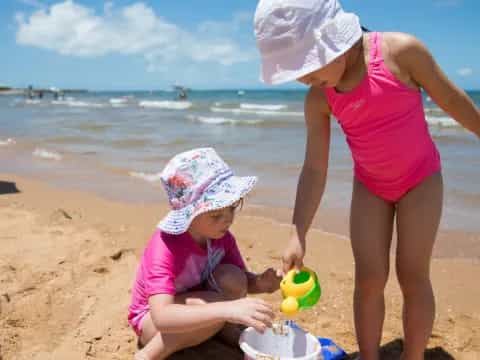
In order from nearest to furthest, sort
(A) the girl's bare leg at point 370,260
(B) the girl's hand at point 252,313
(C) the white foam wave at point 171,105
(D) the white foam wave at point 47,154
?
(B) the girl's hand at point 252,313, (A) the girl's bare leg at point 370,260, (D) the white foam wave at point 47,154, (C) the white foam wave at point 171,105

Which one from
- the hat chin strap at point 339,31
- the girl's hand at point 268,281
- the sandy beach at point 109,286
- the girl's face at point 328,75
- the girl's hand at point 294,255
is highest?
the hat chin strap at point 339,31

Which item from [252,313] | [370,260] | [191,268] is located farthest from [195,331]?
[370,260]

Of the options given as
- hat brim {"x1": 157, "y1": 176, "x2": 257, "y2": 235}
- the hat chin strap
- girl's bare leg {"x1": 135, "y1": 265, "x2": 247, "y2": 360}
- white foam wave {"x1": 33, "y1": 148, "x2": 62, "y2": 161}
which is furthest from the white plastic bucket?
white foam wave {"x1": 33, "y1": 148, "x2": 62, "y2": 161}

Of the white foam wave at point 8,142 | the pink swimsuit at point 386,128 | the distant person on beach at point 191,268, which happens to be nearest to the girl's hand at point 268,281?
the distant person on beach at point 191,268

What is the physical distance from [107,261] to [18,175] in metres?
3.52

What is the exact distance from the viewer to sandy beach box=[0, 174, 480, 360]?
2.47 meters

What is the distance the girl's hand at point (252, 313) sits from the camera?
178 centimetres

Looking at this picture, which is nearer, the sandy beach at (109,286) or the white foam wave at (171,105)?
the sandy beach at (109,286)

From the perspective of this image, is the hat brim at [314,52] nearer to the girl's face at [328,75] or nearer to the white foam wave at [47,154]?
the girl's face at [328,75]

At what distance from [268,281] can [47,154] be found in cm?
643

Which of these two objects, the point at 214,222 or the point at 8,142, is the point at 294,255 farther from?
the point at 8,142

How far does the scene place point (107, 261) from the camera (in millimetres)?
3305

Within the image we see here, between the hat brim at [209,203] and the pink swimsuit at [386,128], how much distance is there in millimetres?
496

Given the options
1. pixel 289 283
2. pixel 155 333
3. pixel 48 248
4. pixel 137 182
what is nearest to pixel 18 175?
pixel 137 182
